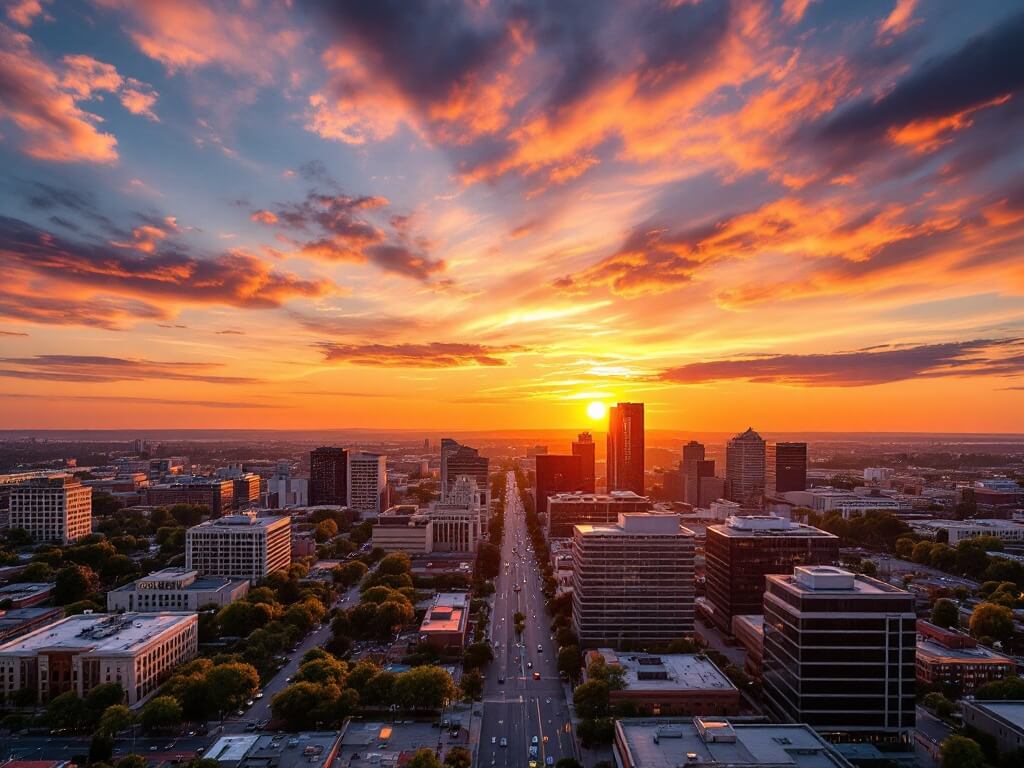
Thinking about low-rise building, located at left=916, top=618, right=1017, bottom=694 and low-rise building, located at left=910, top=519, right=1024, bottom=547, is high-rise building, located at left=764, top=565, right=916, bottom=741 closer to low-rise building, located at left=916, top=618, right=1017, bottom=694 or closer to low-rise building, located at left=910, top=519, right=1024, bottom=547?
low-rise building, located at left=916, top=618, right=1017, bottom=694

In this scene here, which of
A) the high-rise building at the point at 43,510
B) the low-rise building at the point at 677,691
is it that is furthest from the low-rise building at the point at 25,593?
the low-rise building at the point at 677,691

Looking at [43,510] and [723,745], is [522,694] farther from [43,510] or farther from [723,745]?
[43,510]

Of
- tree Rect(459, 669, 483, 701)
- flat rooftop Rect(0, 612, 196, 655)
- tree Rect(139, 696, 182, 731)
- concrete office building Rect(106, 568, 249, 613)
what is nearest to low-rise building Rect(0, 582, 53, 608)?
concrete office building Rect(106, 568, 249, 613)

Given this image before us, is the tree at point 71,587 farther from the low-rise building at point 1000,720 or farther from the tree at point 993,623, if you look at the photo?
the tree at point 993,623

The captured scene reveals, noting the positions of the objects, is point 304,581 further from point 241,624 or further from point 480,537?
point 480,537

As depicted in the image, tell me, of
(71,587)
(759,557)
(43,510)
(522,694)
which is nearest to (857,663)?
(759,557)
